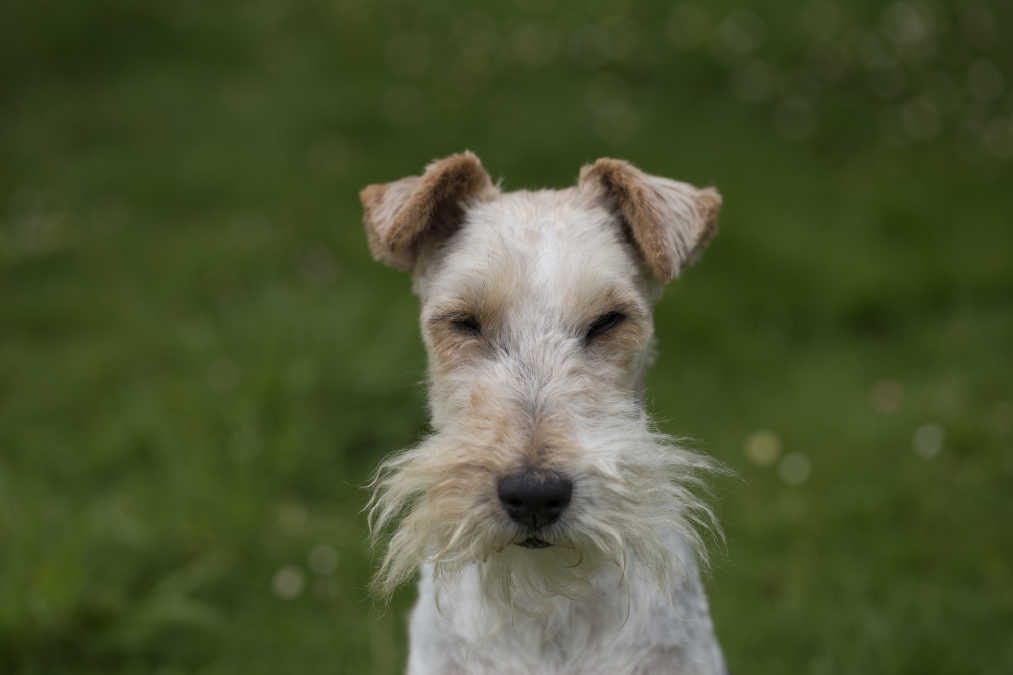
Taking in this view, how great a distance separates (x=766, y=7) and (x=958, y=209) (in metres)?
3.51

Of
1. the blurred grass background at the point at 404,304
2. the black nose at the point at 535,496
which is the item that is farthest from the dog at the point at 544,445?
the blurred grass background at the point at 404,304

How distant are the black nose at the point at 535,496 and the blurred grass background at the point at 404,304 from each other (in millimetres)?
1371

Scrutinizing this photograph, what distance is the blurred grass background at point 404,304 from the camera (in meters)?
5.07

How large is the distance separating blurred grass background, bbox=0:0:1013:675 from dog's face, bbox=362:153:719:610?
0.92 meters

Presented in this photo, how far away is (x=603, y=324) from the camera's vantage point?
10.9 feet

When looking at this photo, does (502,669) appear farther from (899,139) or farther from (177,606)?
(899,139)

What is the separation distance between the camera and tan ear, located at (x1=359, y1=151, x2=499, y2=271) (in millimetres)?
3482

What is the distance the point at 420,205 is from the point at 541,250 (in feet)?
1.54

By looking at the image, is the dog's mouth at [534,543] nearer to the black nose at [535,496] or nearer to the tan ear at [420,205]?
the black nose at [535,496]

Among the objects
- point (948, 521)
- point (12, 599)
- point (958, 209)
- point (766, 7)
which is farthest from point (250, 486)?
point (766, 7)

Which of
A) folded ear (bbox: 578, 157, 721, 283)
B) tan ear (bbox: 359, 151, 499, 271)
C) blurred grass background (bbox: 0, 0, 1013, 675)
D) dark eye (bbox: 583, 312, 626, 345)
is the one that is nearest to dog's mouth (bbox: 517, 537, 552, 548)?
dark eye (bbox: 583, 312, 626, 345)

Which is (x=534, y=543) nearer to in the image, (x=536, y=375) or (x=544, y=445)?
(x=544, y=445)

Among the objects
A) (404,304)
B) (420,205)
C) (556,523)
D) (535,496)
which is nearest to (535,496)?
(535,496)

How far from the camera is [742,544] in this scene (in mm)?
5633
